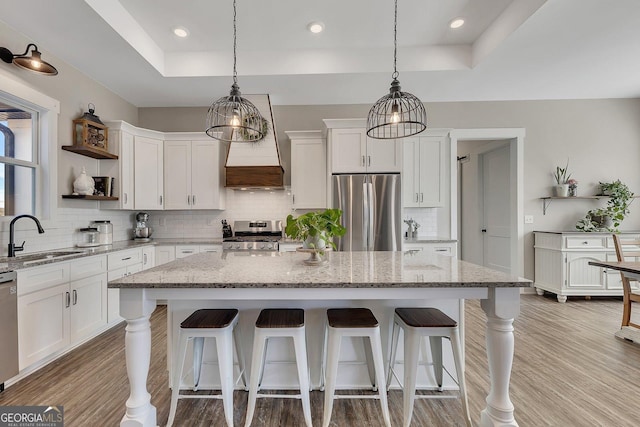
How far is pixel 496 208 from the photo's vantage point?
16.6 feet

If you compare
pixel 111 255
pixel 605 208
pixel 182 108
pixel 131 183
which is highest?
pixel 182 108

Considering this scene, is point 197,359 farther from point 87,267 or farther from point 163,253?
point 163,253

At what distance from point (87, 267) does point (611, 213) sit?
6.56 metres

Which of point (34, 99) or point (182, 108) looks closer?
Answer: point (34, 99)

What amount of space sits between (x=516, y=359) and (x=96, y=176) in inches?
198

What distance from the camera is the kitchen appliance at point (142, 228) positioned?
4.18m

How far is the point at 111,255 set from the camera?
3096 millimetres

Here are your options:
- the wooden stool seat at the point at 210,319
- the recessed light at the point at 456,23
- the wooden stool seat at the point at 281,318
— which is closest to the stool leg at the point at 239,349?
the wooden stool seat at the point at 210,319

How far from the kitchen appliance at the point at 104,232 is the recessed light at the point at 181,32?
2402 mm

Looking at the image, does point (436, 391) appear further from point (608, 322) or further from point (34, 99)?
point (34, 99)

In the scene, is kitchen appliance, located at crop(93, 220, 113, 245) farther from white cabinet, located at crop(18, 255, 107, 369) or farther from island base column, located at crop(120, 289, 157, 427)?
island base column, located at crop(120, 289, 157, 427)

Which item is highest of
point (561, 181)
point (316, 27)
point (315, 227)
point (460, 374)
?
point (316, 27)

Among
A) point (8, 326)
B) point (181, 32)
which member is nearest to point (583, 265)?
point (181, 32)

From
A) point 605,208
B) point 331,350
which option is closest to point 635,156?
point 605,208
